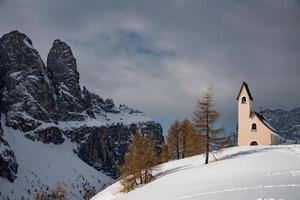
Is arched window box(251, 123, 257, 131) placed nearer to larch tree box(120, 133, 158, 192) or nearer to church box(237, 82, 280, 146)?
church box(237, 82, 280, 146)

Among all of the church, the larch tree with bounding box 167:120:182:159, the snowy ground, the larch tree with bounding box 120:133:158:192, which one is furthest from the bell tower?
the snowy ground

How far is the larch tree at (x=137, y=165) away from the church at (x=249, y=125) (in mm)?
21830

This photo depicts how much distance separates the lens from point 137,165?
2066 inches

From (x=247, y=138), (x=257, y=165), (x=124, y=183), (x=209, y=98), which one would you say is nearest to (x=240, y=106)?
(x=247, y=138)

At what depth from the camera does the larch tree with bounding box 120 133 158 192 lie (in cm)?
5250

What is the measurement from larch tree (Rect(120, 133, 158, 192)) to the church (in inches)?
859

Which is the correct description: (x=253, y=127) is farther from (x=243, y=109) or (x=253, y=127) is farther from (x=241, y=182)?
(x=241, y=182)

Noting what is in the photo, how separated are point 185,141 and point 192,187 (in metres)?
45.0

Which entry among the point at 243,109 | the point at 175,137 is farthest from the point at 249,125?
the point at 175,137

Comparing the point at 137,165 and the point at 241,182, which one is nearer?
the point at 241,182

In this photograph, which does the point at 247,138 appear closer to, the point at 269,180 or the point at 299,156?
the point at 299,156

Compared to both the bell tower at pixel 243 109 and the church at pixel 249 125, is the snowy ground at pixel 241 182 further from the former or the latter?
the bell tower at pixel 243 109

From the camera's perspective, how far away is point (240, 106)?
237 ft

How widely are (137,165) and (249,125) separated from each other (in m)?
25.9
